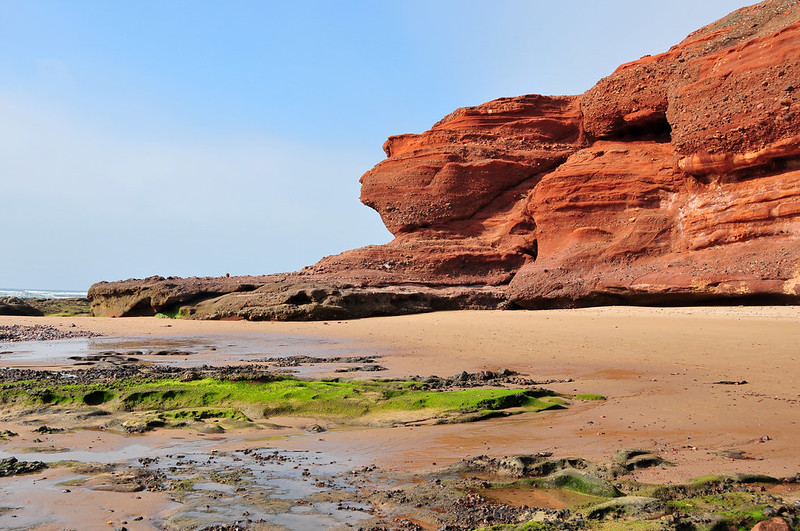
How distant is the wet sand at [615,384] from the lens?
4613 millimetres

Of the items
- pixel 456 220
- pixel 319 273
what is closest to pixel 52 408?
pixel 319 273

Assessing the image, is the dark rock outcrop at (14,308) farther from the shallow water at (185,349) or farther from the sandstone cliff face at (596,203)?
the shallow water at (185,349)

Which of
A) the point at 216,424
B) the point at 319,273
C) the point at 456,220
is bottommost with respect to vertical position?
the point at 216,424

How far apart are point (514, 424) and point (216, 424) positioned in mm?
2688

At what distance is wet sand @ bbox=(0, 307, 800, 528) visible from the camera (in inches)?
182

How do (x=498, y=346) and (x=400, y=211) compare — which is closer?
(x=498, y=346)

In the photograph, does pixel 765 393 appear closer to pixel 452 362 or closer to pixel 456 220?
pixel 452 362

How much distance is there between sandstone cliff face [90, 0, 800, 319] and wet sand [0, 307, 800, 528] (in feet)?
12.2

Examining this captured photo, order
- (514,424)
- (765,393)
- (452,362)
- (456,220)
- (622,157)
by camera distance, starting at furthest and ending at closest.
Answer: (456,220)
(622,157)
(452,362)
(765,393)
(514,424)

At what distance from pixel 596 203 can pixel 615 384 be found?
17081 mm

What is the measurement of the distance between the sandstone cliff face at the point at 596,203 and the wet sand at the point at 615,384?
12.2 feet

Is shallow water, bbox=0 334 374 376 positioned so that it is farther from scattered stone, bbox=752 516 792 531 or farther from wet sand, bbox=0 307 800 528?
scattered stone, bbox=752 516 792 531

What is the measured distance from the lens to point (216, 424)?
235 inches

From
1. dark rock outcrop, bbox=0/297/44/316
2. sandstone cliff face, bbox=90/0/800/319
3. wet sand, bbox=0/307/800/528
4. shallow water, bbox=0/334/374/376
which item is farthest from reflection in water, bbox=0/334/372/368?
dark rock outcrop, bbox=0/297/44/316
